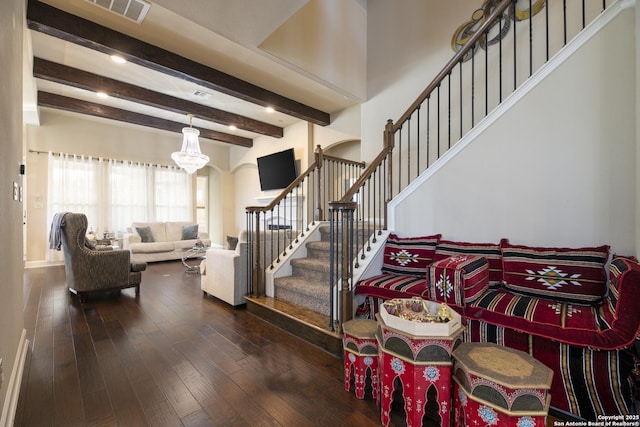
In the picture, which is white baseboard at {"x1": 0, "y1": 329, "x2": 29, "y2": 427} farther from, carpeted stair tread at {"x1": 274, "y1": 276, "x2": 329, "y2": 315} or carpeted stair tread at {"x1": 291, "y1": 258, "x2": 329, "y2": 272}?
carpeted stair tread at {"x1": 291, "y1": 258, "x2": 329, "y2": 272}

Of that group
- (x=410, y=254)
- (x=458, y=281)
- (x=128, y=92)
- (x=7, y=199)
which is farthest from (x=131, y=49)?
(x=458, y=281)

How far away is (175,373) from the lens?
6.60ft

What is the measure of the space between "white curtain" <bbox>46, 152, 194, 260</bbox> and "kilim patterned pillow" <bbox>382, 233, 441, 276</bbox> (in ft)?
24.6

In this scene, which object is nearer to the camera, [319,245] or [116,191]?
[319,245]

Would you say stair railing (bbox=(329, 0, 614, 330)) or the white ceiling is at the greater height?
the white ceiling

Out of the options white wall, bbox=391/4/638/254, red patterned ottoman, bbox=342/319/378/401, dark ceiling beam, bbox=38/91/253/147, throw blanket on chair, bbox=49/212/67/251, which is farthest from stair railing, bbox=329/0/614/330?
dark ceiling beam, bbox=38/91/253/147

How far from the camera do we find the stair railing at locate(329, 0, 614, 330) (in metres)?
2.36


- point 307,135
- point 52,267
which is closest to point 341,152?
point 307,135

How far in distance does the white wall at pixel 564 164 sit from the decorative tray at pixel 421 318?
43.5 inches

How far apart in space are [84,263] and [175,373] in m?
2.64

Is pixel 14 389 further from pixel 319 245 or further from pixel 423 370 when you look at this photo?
pixel 319 245

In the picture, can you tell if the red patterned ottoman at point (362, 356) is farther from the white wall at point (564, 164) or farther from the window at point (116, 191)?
the window at point (116, 191)

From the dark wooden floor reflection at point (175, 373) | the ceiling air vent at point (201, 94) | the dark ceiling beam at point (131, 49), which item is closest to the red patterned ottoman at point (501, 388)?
the dark wooden floor reflection at point (175, 373)

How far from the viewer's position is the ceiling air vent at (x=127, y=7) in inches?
109
